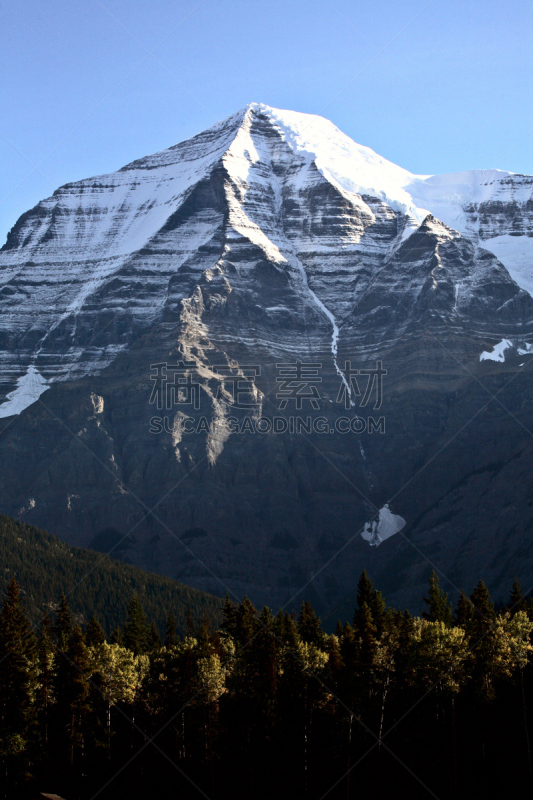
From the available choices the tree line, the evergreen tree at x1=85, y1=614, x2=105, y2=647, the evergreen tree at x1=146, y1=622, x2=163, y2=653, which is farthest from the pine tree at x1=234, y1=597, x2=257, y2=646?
the evergreen tree at x1=85, y1=614, x2=105, y2=647

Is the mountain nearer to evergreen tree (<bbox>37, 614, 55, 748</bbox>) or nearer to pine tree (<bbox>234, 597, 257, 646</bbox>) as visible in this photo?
pine tree (<bbox>234, 597, 257, 646</bbox>)

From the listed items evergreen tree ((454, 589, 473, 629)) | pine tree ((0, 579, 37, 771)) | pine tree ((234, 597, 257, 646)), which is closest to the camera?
pine tree ((0, 579, 37, 771))

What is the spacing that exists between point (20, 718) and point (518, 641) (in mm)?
39618

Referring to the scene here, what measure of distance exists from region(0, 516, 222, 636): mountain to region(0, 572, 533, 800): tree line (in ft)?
301

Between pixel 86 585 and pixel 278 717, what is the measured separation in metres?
111

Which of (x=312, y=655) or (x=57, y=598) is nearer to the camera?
(x=312, y=655)

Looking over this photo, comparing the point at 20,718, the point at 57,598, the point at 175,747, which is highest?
the point at 20,718

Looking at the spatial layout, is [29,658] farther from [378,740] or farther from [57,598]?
[57,598]

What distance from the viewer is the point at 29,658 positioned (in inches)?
2963

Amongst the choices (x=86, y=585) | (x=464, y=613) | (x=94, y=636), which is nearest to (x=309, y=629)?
(x=464, y=613)

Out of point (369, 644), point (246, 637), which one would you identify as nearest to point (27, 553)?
point (246, 637)

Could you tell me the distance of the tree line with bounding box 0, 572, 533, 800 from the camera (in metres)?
74.1

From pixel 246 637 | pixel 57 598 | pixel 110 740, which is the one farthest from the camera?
pixel 57 598

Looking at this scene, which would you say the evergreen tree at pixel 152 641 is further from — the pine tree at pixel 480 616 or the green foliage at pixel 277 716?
the pine tree at pixel 480 616
